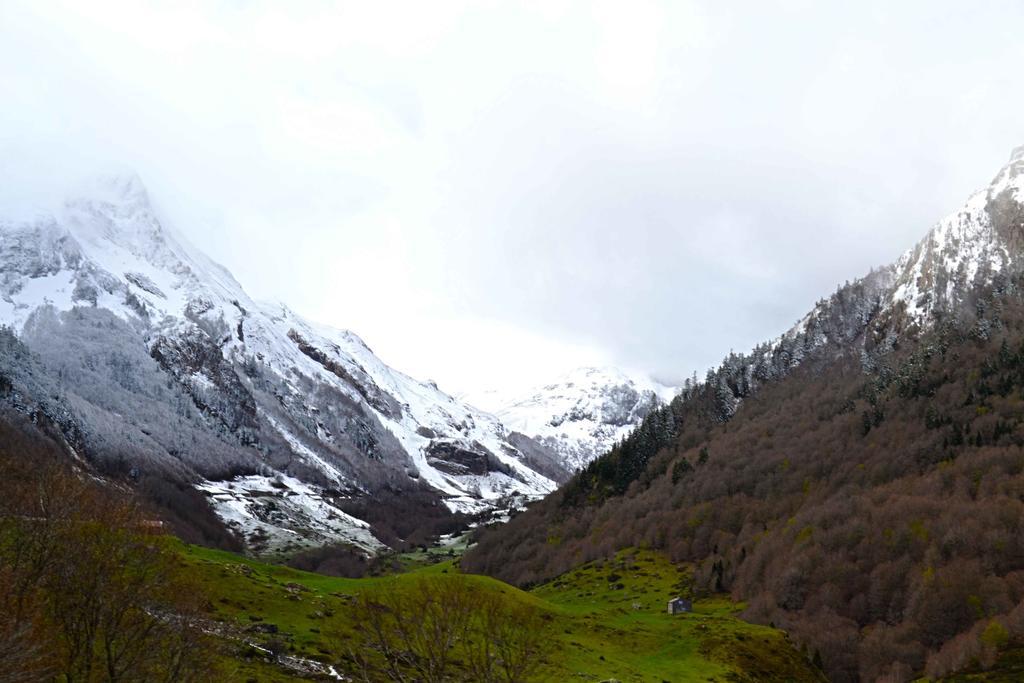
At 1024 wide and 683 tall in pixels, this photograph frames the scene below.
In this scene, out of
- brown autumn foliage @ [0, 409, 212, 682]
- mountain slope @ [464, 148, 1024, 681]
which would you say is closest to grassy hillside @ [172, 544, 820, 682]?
brown autumn foliage @ [0, 409, 212, 682]

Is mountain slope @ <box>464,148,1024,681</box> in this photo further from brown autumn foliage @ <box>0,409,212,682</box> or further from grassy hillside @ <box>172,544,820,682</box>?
brown autumn foliage @ <box>0,409,212,682</box>

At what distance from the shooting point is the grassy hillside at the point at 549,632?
1934 inches

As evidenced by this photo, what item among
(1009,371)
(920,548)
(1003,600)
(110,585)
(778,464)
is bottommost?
(110,585)


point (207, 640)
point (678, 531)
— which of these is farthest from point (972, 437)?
point (207, 640)

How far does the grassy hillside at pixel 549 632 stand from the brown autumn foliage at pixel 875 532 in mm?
16342

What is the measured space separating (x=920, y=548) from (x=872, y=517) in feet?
48.4

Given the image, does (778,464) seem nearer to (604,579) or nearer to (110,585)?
(604,579)

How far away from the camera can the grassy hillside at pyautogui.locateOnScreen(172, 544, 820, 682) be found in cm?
4912

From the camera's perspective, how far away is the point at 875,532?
129250 mm

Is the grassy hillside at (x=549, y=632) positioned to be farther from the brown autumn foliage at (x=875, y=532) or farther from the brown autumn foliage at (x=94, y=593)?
the brown autumn foliage at (x=875, y=532)

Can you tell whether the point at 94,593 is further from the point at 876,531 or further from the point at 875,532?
the point at 876,531

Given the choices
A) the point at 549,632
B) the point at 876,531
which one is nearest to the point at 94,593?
the point at 549,632

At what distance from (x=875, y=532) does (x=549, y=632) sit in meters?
102

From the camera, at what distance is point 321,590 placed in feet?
237
